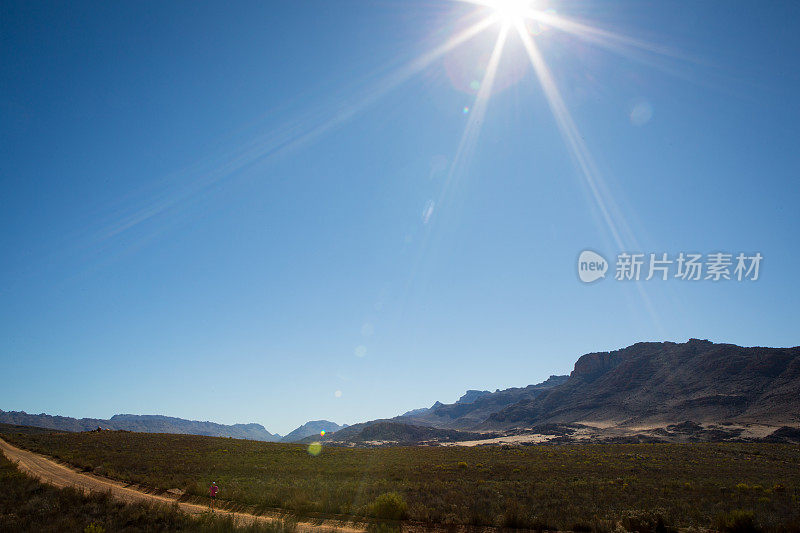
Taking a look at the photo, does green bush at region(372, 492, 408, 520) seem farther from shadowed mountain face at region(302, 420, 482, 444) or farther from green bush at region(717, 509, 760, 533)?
shadowed mountain face at region(302, 420, 482, 444)

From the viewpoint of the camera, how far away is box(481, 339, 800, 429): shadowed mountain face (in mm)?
80812

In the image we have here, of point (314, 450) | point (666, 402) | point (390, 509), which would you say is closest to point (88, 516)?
point (390, 509)

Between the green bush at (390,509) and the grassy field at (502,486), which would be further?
the green bush at (390,509)

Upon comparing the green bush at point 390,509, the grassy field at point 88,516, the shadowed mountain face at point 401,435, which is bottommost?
the shadowed mountain face at point 401,435

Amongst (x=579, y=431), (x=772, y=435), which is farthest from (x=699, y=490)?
(x=579, y=431)

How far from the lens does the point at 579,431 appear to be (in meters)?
91.6

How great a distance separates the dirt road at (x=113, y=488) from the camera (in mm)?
13844

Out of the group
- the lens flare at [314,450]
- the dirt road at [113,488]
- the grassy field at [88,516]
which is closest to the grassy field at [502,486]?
the dirt road at [113,488]

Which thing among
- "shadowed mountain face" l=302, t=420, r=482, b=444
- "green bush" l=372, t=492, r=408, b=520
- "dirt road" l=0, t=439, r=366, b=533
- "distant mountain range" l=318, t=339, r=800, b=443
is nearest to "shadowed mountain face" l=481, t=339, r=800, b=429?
"distant mountain range" l=318, t=339, r=800, b=443

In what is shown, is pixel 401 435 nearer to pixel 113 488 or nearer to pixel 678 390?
pixel 678 390

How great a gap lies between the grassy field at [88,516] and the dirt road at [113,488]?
43.6 inches

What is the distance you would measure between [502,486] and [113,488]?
20.8 metres

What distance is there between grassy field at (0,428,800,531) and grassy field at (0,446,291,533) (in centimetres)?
385

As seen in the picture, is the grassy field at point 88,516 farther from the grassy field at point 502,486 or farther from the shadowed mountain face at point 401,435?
the shadowed mountain face at point 401,435
